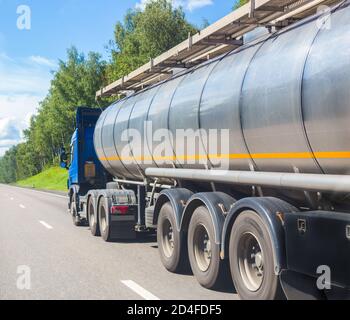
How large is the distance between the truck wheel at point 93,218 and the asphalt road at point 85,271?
0.19 m

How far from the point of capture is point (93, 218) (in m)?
13.1

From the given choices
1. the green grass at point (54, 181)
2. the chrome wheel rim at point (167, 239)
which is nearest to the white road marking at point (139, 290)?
the chrome wheel rim at point (167, 239)

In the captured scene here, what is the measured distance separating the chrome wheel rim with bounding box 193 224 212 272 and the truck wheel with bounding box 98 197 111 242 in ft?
14.5

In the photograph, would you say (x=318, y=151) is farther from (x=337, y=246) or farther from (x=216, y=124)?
(x=216, y=124)

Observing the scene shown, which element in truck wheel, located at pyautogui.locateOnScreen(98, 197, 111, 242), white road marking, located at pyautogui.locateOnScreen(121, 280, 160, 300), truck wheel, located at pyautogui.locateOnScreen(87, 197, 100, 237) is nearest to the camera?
white road marking, located at pyautogui.locateOnScreen(121, 280, 160, 300)

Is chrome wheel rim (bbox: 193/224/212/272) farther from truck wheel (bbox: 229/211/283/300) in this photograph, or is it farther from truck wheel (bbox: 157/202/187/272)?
truck wheel (bbox: 229/211/283/300)

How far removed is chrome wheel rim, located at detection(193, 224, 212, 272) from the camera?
724cm

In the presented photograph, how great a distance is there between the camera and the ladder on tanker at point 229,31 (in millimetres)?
6367

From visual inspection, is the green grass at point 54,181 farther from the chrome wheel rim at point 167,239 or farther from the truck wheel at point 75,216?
the chrome wheel rim at point 167,239

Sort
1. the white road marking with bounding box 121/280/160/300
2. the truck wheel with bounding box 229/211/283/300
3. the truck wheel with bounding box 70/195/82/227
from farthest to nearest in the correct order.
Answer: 1. the truck wheel with bounding box 70/195/82/227
2. the white road marking with bounding box 121/280/160/300
3. the truck wheel with bounding box 229/211/283/300

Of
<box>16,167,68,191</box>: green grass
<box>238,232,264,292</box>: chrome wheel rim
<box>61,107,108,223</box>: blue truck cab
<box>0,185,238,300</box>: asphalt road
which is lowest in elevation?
<box>16,167,68,191</box>: green grass

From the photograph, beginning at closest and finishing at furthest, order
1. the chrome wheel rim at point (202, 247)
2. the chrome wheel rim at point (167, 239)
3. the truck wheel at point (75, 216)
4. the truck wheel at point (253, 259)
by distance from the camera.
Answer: the truck wheel at point (253, 259)
the chrome wheel rim at point (202, 247)
the chrome wheel rim at point (167, 239)
the truck wheel at point (75, 216)

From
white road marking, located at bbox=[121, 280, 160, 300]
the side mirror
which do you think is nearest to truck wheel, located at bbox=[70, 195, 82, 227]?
the side mirror

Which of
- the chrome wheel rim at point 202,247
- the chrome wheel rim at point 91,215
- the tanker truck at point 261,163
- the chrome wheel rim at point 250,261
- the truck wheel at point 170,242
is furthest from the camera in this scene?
the chrome wheel rim at point 91,215
